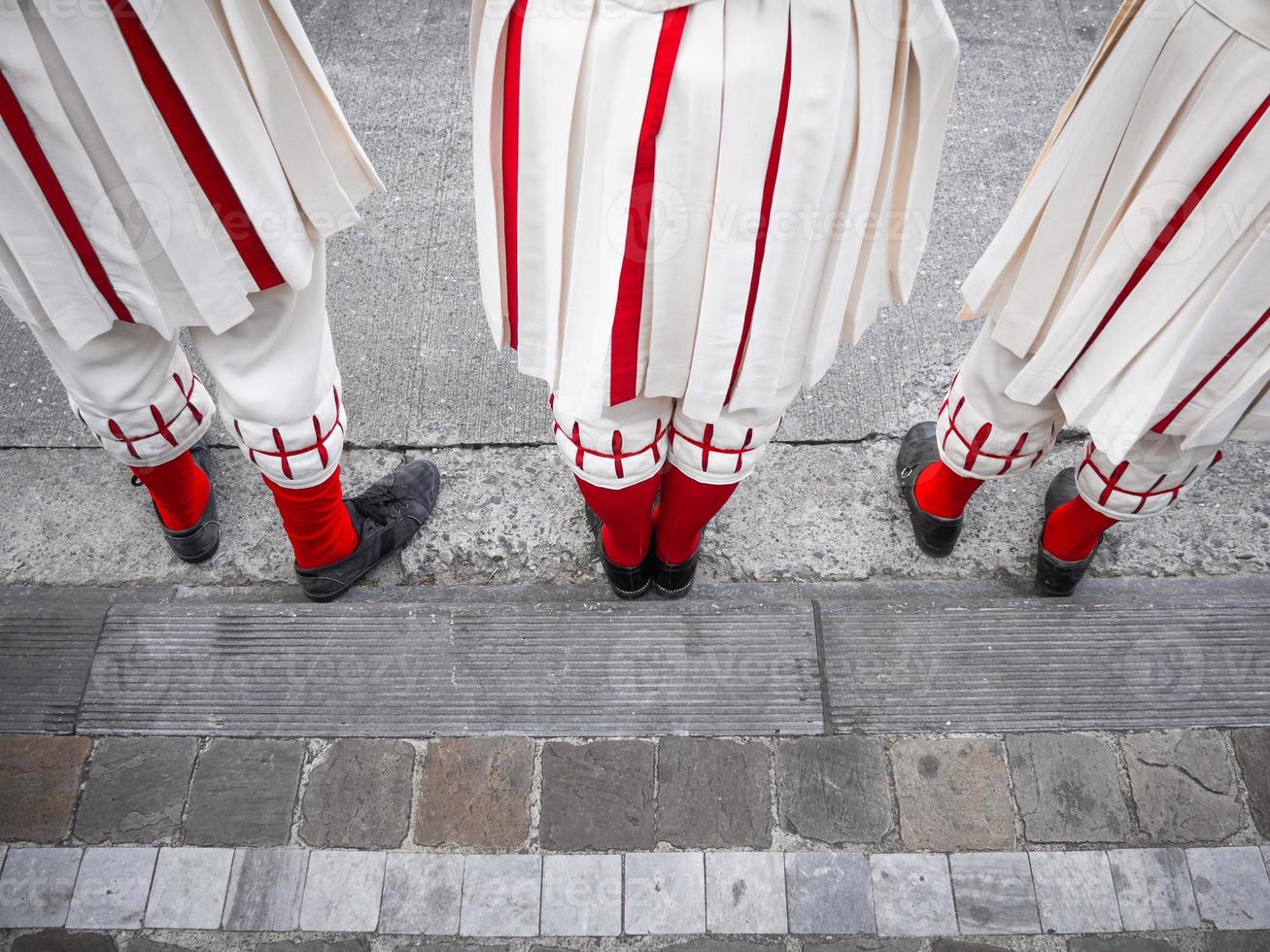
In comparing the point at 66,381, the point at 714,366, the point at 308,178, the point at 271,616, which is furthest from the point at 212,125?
the point at 271,616

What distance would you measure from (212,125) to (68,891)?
1661mm

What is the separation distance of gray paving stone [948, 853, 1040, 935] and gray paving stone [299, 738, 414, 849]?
1.23 meters

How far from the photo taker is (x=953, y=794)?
221 centimetres

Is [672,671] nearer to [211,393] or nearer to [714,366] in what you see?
[714,366]

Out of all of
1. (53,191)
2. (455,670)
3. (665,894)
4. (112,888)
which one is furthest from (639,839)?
(53,191)

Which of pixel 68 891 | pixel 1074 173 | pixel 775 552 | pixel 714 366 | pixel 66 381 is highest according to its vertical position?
pixel 1074 173

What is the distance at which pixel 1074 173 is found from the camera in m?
1.69

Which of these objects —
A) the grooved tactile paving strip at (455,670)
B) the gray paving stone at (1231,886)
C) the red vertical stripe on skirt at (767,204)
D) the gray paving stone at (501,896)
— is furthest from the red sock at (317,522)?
the gray paving stone at (1231,886)

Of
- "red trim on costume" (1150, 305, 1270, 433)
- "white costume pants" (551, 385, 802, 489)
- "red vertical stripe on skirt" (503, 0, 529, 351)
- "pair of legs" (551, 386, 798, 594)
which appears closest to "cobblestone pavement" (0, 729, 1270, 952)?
"pair of legs" (551, 386, 798, 594)

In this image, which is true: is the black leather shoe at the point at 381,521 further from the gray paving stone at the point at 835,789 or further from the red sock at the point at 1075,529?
the red sock at the point at 1075,529

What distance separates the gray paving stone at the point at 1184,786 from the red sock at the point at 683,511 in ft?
3.69

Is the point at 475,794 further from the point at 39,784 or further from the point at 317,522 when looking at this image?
the point at 39,784

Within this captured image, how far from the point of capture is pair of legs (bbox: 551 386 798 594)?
1.79 metres

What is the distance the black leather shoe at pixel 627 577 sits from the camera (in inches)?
93.3
